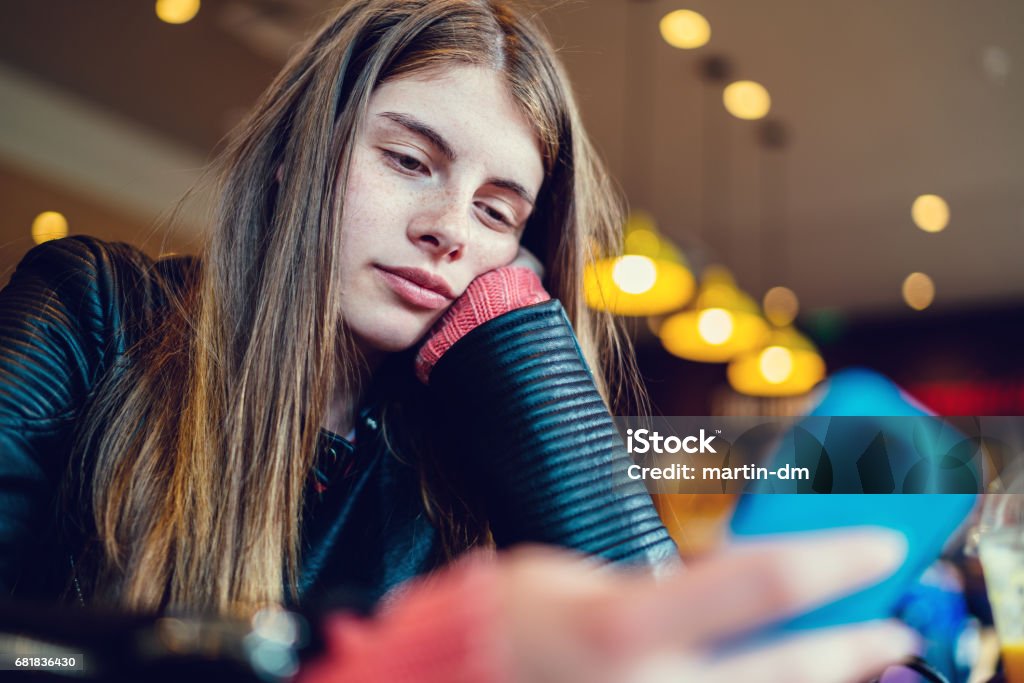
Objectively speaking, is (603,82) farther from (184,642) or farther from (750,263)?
(184,642)

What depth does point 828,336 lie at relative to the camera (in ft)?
13.9

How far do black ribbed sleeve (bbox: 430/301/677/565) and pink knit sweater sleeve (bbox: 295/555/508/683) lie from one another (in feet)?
0.86

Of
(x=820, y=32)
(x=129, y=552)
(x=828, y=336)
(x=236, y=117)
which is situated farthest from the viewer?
(x=828, y=336)

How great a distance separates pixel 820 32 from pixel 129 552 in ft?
7.22

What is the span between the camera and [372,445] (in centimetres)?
68

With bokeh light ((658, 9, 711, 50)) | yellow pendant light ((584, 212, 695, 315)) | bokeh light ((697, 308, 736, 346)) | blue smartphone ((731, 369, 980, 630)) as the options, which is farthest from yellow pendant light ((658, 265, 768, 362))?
blue smartphone ((731, 369, 980, 630))

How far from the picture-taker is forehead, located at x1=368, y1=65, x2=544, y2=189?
2.05ft

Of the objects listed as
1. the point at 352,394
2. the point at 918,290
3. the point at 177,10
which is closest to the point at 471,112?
the point at 352,394

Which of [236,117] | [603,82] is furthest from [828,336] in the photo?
[236,117]

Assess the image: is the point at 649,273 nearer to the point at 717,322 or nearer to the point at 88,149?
the point at 717,322

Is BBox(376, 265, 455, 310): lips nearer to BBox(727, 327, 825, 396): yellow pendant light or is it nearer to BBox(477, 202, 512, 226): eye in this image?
BBox(477, 202, 512, 226): eye

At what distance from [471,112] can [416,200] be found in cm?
8

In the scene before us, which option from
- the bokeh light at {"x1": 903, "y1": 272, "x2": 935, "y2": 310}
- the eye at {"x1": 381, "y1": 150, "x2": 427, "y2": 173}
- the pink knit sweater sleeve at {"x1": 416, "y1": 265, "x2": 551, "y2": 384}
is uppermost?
the bokeh light at {"x1": 903, "y1": 272, "x2": 935, "y2": 310}

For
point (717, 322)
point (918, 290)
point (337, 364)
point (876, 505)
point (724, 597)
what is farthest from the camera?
point (918, 290)
